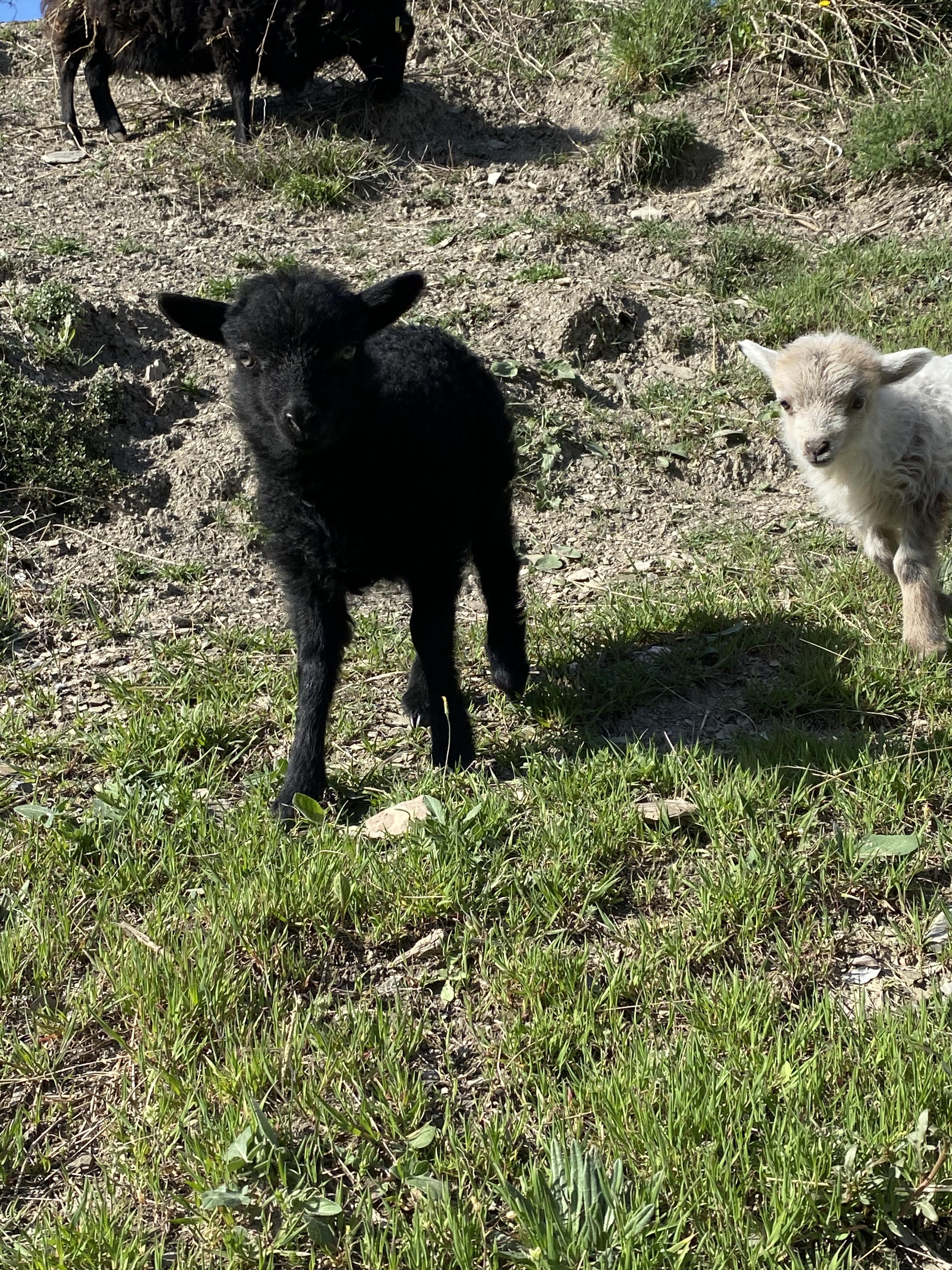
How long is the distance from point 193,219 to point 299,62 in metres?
2.22

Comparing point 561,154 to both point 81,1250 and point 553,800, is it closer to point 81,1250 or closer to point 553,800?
point 553,800

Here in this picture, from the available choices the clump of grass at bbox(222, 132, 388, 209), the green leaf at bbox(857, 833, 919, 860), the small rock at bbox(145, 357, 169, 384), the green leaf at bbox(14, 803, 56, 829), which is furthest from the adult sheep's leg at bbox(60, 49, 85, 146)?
the green leaf at bbox(857, 833, 919, 860)

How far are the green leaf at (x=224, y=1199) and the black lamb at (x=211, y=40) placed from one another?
30.1ft

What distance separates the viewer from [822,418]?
4.98 metres

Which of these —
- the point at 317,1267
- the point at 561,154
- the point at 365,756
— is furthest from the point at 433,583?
the point at 561,154

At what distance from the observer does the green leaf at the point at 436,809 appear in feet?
12.1

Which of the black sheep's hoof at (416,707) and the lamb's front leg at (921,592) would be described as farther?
the lamb's front leg at (921,592)

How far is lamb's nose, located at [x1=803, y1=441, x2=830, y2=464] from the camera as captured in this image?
492 cm

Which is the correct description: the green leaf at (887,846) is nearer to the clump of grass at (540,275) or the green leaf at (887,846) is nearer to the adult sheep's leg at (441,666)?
the adult sheep's leg at (441,666)

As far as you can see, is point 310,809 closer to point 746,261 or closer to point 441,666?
point 441,666

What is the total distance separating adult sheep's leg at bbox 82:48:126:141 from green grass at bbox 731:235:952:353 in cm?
554

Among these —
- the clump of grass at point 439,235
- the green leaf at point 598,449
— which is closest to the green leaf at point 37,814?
the green leaf at point 598,449

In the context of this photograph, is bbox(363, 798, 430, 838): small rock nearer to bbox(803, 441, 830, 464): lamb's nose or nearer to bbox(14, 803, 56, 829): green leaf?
bbox(14, 803, 56, 829): green leaf

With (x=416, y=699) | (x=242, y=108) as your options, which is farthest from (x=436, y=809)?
(x=242, y=108)
